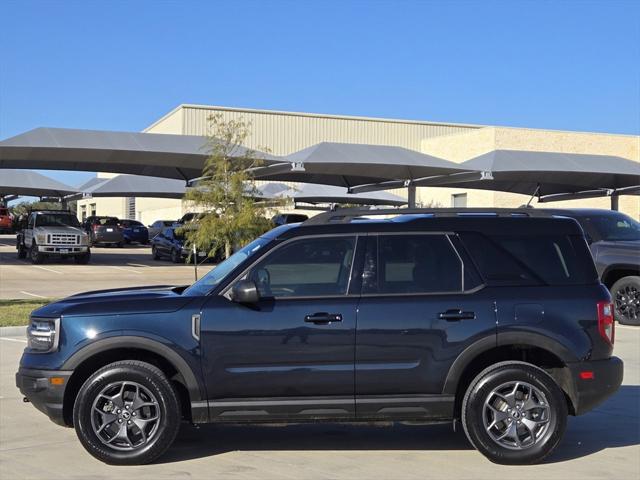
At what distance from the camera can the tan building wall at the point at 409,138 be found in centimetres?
4962

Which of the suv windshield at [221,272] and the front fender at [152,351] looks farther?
the suv windshield at [221,272]

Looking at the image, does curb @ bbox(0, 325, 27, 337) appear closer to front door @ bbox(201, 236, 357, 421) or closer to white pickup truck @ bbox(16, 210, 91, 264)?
front door @ bbox(201, 236, 357, 421)

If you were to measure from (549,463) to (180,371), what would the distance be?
2.82 m

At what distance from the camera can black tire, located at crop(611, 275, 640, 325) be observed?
14.1m

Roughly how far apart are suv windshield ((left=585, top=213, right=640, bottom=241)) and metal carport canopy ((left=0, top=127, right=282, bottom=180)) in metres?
13.6

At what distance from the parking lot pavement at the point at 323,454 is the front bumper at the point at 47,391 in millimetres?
385

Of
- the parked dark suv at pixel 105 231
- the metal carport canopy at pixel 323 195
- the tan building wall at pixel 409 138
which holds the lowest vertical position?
the parked dark suv at pixel 105 231

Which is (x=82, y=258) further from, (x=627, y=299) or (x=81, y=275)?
(x=627, y=299)

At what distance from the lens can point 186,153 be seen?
28125 millimetres

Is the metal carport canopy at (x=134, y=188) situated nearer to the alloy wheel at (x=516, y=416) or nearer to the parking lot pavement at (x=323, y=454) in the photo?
the parking lot pavement at (x=323, y=454)

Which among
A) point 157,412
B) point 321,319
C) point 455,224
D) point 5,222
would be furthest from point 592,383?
point 5,222

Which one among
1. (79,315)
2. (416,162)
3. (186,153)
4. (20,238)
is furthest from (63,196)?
(79,315)

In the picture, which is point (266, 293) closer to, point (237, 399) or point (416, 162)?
point (237, 399)

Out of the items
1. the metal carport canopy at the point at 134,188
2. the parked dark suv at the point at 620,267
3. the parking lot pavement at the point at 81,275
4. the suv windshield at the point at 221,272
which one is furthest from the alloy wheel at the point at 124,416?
the metal carport canopy at the point at 134,188
